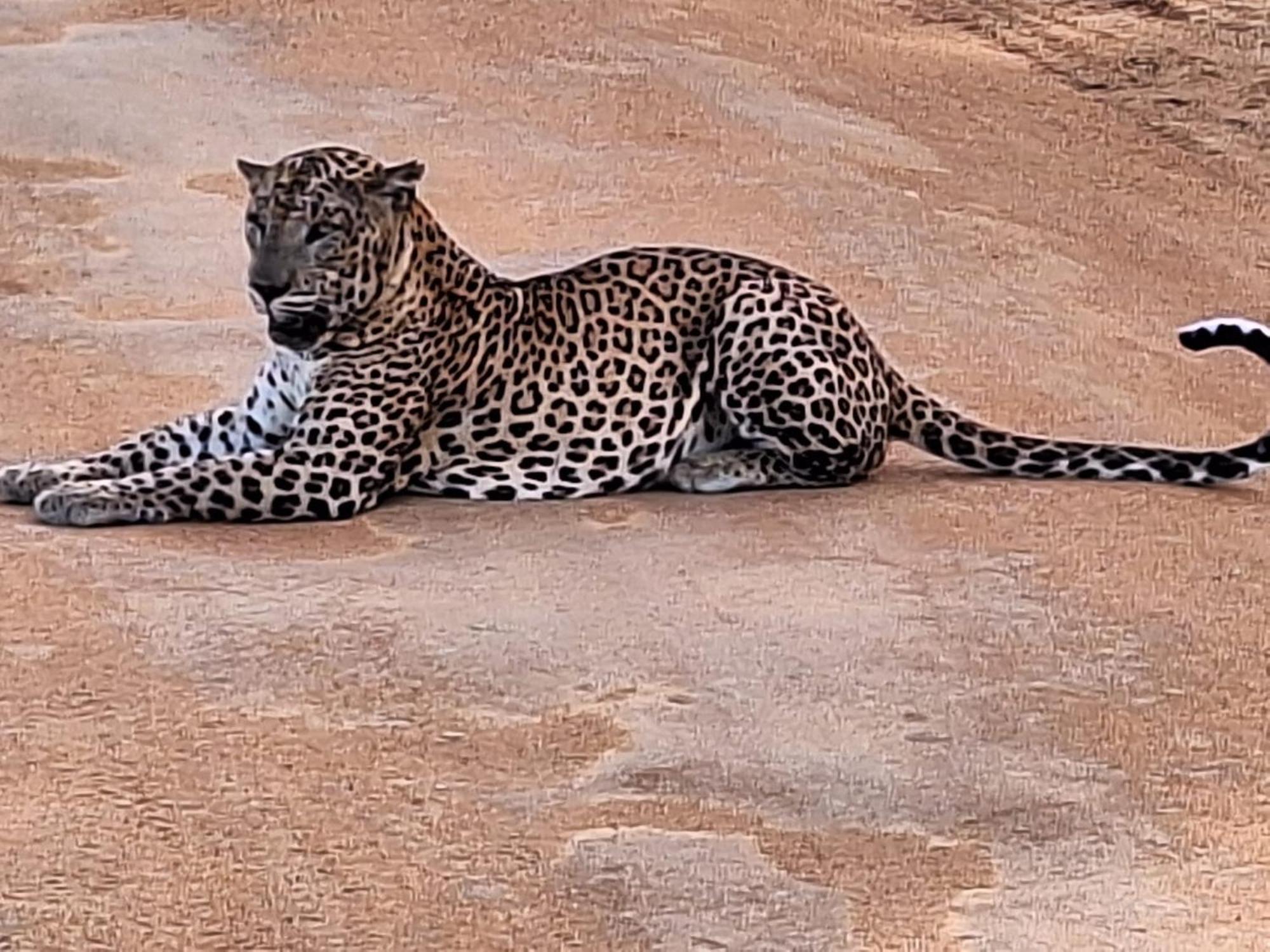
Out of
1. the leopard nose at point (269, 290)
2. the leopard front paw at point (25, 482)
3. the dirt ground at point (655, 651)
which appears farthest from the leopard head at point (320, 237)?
the leopard front paw at point (25, 482)

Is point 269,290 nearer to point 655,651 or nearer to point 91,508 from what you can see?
point 91,508

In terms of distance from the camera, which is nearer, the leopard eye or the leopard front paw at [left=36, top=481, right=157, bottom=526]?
the leopard front paw at [left=36, top=481, right=157, bottom=526]

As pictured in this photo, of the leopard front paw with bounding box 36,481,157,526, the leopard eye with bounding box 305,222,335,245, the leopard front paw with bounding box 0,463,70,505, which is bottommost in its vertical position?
the leopard front paw with bounding box 0,463,70,505

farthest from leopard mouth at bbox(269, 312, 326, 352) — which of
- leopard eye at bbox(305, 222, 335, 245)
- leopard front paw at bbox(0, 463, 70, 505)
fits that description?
leopard front paw at bbox(0, 463, 70, 505)

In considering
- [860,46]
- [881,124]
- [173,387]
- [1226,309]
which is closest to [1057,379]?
[1226,309]

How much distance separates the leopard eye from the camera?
6559mm

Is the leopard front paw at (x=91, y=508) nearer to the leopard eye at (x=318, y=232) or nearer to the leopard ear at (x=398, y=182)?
the leopard eye at (x=318, y=232)

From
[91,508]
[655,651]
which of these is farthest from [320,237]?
[655,651]

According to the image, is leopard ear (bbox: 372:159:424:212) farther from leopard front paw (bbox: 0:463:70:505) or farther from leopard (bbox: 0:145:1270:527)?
leopard front paw (bbox: 0:463:70:505)

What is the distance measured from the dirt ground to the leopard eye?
0.67m

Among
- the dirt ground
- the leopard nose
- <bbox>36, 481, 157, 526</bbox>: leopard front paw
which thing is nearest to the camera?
the dirt ground

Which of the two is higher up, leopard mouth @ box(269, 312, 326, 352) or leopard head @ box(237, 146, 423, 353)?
leopard head @ box(237, 146, 423, 353)

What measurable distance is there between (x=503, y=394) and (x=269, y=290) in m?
0.69

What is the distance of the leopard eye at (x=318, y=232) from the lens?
6.56m
